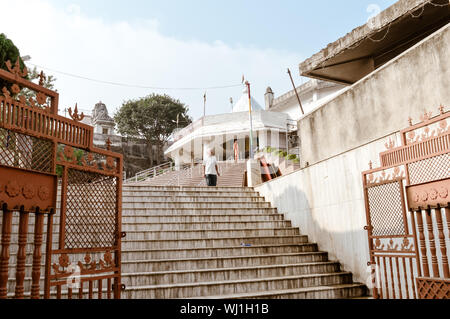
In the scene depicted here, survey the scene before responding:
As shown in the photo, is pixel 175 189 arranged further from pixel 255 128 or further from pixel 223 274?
pixel 255 128

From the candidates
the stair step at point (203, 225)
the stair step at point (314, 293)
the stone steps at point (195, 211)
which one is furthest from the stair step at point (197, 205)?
the stair step at point (314, 293)

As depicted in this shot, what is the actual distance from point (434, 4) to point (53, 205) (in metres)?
6.67

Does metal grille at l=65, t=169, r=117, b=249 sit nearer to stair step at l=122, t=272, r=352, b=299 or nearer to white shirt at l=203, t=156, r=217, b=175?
stair step at l=122, t=272, r=352, b=299

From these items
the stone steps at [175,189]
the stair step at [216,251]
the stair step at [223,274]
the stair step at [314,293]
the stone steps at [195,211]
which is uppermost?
the stone steps at [175,189]

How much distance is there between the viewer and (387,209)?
483 cm

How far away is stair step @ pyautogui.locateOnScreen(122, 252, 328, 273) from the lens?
5.59 metres

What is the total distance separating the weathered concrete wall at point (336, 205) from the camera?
19.9ft

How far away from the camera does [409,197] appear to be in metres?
3.74

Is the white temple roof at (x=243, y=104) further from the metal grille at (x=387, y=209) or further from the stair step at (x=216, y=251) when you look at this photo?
the metal grille at (x=387, y=209)

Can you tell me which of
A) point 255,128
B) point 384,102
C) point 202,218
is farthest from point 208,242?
point 255,128

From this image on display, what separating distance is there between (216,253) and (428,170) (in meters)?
3.76

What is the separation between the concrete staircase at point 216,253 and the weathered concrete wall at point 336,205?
0.25 metres
